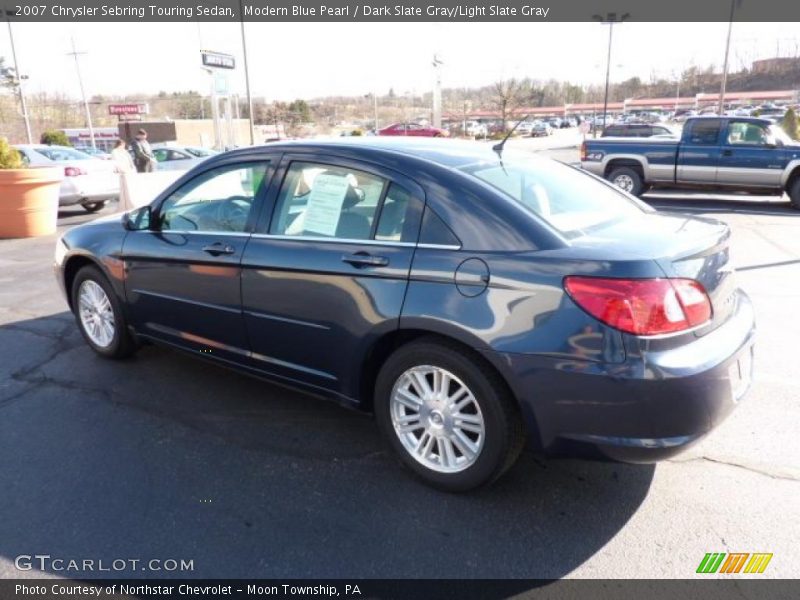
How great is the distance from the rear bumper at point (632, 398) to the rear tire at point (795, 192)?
1140cm

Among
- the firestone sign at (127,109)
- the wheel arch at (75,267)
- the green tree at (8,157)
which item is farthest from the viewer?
the firestone sign at (127,109)

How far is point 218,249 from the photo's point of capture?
3.64 m

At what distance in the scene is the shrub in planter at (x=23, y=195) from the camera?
10.3 m

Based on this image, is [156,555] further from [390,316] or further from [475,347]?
[475,347]

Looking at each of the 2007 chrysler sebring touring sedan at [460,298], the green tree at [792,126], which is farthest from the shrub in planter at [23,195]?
the green tree at [792,126]

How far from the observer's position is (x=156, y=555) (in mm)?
2592

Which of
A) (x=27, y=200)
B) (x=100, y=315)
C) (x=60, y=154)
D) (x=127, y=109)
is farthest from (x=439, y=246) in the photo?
(x=127, y=109)

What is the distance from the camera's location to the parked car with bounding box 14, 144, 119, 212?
12531mm

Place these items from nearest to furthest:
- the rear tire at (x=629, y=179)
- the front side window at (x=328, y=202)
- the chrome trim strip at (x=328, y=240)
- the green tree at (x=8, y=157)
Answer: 1. the chrome trim strip at (x=328, y=240)
2. the front side window at (x=328, y=202)
3. the green tree at (x=8, y=157)
4. the rear tire at (x=629, y=179)

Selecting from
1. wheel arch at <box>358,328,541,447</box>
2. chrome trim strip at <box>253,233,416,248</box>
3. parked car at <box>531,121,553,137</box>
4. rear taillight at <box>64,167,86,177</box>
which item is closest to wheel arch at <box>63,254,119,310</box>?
chrome trim strip at <box>253,233,416,248</box>

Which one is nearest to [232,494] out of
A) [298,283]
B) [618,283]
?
[298,283]

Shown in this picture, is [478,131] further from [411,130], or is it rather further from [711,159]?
[711,159]

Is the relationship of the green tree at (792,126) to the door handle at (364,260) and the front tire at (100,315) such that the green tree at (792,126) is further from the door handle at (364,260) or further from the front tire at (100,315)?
the front tire at (100,315)

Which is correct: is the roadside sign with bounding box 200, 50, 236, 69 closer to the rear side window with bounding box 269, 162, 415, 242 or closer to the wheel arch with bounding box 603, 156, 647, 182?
the wheel arch with bounding box 603, 156, 647, 182
